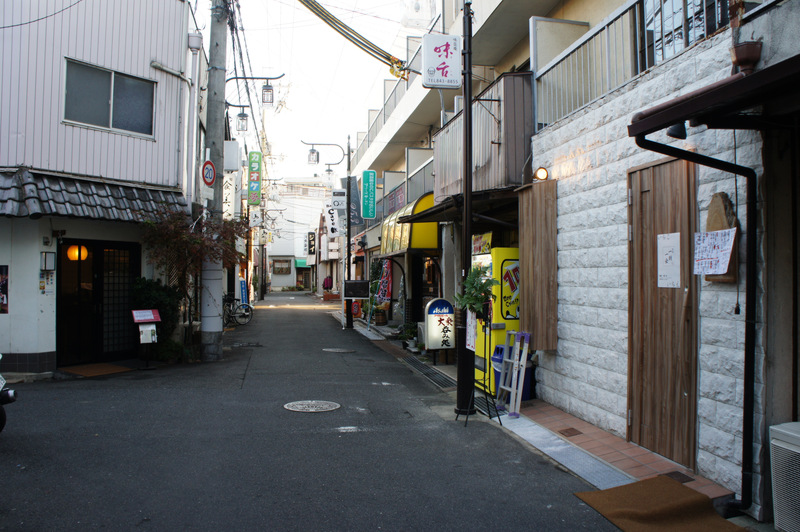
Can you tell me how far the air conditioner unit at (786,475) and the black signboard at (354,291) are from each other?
16009mm

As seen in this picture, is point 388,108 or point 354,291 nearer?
point 354,291

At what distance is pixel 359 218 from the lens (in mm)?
24484

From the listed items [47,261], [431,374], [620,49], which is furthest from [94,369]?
[620,49]

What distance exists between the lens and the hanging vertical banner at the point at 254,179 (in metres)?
25.4

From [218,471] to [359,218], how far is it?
19.8m

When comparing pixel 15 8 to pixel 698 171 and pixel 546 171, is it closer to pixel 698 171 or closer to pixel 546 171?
pixel 546 171

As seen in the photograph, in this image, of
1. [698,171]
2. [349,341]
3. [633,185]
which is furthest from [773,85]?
[349,341]

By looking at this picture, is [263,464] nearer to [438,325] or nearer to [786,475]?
[786,475]

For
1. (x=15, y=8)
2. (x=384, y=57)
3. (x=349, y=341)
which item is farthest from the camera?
(x=349, y=341)

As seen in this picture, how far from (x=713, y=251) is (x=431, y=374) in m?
7.01

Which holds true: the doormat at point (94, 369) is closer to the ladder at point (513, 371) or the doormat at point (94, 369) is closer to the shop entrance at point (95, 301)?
the shop entrance at point (95, 301)

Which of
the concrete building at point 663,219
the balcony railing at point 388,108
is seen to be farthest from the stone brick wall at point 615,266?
the balcony railing at point 388,108

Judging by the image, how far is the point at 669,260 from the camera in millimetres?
5234

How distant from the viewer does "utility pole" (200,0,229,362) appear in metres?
12.2
